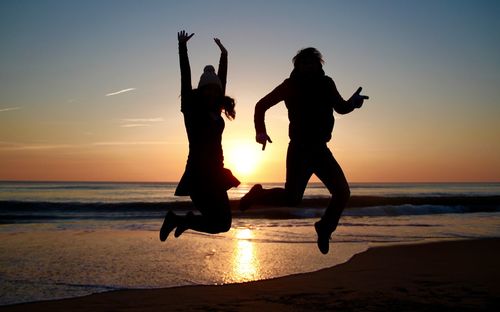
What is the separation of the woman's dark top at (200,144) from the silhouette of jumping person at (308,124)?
1.48 ft

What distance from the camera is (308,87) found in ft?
18.0

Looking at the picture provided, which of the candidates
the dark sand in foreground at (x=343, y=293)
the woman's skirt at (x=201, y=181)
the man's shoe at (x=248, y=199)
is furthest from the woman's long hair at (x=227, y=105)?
the dark sand in foreground at (x=343, y=293)

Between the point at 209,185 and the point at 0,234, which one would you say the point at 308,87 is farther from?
the point at 0,234

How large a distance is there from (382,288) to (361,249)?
441cm

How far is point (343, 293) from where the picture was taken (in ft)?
28.2

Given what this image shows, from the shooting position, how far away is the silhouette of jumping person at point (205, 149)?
5.17 m

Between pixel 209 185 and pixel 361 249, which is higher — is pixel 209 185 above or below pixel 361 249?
above

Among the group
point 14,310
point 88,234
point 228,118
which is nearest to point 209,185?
point 228,118

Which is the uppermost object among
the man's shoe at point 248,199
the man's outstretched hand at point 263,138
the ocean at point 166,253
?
the man's outstretched hand at point 263,138

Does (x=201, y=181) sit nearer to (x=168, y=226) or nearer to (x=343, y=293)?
(x=168, y=226)

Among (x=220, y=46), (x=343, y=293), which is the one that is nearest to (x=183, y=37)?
(x=220, y=46)

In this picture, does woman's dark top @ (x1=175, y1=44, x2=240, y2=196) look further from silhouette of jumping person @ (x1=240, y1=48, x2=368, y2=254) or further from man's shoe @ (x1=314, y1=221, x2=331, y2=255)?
man's shoe @ (x1=314, y1=221, x2=331, y2=255)

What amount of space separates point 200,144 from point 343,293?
15.0ft

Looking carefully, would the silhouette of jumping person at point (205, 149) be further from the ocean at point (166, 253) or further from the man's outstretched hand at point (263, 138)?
the ocean at point (166, 253)
